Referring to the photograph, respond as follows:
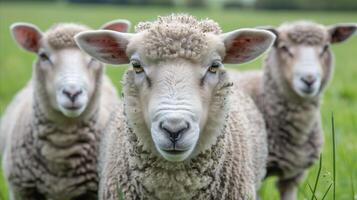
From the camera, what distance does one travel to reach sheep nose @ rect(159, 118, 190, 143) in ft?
8.84

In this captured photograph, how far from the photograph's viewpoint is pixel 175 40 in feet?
9.86

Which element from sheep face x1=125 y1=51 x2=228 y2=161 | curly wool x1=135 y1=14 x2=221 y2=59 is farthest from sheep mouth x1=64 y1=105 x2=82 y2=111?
curly wool x1=135 y1=14 x2=221 y2=59

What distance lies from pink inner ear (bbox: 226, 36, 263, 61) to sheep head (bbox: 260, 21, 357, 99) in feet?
4.91

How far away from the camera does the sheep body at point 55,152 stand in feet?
14.3

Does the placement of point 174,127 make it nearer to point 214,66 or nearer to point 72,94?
point 214,66

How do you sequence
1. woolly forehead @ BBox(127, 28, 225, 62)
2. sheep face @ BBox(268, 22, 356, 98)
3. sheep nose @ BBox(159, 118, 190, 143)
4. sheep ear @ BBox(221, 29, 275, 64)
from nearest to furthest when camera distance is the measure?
sheep nose @ BBox(159, 118, 190, 143), woolly forehead @ BBox(127, 28, 225, 62), sheep ear @ BBox(221, 29, 275, 64), sheep face @ BBox(268, 22, 356, 98)

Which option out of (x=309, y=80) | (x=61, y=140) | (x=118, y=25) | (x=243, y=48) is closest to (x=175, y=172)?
(x=243, y=48)

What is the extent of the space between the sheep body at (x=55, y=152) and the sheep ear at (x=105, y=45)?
1025 millimetres

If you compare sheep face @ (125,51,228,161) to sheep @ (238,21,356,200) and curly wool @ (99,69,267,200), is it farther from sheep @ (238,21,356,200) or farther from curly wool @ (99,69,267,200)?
sheep @ (238,21,356,200)

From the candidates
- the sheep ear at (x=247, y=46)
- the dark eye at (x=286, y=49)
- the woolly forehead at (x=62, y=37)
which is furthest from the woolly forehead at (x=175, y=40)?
the dark eye at (x=286, y=49)

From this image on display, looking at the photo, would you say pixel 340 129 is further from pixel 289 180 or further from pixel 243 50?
pixel 243 50

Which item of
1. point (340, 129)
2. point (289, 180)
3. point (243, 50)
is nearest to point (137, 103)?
point (243, 50)

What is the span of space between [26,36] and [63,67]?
64 cm

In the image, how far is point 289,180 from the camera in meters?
5.18
